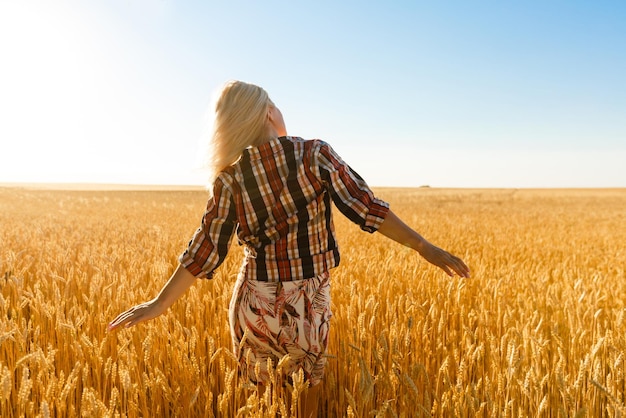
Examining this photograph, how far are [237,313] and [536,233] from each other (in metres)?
8.18

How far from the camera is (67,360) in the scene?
2002mm

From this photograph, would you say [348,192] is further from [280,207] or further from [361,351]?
[361,351]

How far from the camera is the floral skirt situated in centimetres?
156

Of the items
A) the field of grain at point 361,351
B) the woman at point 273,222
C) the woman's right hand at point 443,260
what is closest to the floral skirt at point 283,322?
the woman at point 273,222

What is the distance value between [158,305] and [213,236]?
1.05 ft

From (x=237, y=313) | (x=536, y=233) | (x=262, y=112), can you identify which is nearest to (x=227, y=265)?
(x=237, y=313)

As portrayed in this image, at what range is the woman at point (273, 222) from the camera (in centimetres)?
153

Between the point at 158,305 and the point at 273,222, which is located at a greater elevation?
the point at 273,222

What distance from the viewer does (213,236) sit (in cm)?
158

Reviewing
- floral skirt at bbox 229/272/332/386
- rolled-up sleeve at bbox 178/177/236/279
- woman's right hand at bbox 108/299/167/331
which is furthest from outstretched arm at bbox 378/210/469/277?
woman's right hand at bbox 108/299/167/331

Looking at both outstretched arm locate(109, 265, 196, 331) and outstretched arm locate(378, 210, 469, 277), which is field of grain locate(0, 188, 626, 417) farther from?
outstretched arm locate(378, 210, 469, 277)

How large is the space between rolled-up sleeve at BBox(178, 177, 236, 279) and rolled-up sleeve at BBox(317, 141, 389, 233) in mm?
361

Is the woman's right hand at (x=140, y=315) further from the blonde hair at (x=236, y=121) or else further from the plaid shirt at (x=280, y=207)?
the blonde hair at (x=236, y=121)

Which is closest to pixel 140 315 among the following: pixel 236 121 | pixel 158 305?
pixel 158 305
